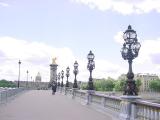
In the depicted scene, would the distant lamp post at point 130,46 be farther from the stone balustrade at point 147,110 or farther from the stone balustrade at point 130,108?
the stone balustrade at point 147,110

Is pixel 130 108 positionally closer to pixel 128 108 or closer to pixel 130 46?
pixel 128 108

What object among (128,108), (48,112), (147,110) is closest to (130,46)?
(128,108)

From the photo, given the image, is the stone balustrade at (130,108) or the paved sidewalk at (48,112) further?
the paved sidewalk at (48,112)

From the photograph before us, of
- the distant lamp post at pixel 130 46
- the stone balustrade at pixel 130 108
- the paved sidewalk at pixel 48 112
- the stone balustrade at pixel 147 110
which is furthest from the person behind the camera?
the paved sidewalk at pixel 48 112

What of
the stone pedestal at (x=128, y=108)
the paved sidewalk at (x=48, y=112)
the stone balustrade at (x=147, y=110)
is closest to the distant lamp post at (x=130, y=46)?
the stone pedestal at (x=128, y=108)

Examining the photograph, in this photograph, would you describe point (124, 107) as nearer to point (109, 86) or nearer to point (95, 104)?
point (95, 104)

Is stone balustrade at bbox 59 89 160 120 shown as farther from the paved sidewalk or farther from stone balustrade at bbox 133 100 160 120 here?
the paved sidewalk

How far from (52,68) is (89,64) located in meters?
124

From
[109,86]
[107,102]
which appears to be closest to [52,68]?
[109,86]

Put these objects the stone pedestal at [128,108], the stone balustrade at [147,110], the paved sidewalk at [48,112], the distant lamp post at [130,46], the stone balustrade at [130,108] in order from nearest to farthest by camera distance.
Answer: the stone balustrade at [147,110] → the stone balustrade at [130,108] → the stone pedestal at [128,108] → the distant lamp post at [130,46] → the paved sidewalk at [48,112]

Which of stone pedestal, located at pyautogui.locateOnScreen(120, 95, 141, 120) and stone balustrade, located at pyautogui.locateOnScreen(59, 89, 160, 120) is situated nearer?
stone balustrade, located at pyautogui.locateOnScreen(59, 89, 160, 120)

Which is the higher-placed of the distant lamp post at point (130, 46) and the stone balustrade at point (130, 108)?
the distant lamp post at point (130, 46)

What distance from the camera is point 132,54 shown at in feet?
77.3

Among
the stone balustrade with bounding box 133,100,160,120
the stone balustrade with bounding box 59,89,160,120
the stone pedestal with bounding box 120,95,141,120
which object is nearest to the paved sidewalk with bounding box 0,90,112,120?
the stone balustrade with bounding box 59,89,160,120
